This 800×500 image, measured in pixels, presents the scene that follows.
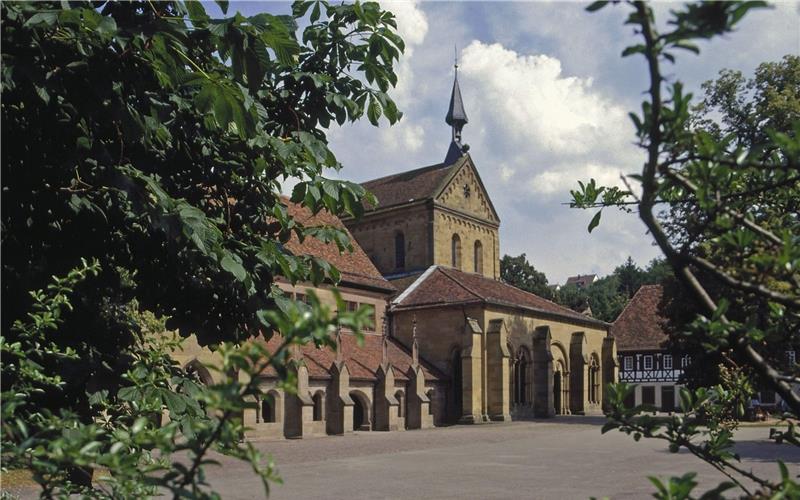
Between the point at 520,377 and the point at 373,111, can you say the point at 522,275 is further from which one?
the point at 373,111

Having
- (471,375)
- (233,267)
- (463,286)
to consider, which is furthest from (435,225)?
(233,267)

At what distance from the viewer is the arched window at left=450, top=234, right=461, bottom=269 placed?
49750 millimetres

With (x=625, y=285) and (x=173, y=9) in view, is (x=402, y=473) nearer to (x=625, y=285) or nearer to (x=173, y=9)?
(x=173, y=9)

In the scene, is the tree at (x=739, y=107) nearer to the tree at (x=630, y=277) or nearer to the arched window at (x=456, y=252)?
the arched window at (x=456, y=252)

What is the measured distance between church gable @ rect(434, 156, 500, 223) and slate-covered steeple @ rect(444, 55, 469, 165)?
2.56 metres

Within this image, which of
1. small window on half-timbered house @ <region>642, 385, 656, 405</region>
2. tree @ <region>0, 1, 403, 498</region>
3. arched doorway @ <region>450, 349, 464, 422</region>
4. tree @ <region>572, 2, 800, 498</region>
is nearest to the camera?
tree @ <region>572, 2, 800, 498</region>

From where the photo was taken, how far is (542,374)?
4525 cm

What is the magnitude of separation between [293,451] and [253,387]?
A: 22262 millimetres

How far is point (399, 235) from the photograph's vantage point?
49.4 metres

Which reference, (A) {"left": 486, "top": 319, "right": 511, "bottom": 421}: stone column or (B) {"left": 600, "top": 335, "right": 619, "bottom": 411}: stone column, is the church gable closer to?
(A) {"left": 486, "top": 319, "right": 511, "bottom": 421}: stone column

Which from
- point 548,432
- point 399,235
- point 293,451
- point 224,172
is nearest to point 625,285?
point 399,235

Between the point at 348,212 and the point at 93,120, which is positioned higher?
the point at 93,120

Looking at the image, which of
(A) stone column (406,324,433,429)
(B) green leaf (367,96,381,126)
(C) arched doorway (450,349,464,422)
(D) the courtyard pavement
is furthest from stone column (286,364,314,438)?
(B) green leaf (367,96,381,126)

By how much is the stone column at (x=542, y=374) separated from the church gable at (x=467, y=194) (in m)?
9.96
